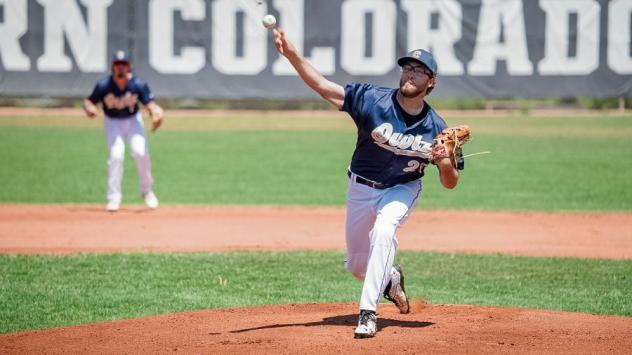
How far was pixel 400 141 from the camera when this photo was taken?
6.71 metres

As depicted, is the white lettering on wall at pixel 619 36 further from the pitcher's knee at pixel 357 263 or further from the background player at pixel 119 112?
the pitcher's knee at pixel 357 263

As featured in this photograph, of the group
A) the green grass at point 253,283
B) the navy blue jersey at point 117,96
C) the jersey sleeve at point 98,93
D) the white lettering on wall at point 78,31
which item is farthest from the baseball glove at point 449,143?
the white lettering on wall at point 78,31

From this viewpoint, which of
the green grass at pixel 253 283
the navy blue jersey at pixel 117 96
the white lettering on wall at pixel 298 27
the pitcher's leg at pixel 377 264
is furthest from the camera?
the white lettering on wall at pixel 298 27

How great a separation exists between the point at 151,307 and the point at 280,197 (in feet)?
28.0

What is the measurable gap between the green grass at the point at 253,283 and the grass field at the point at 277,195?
0.02 metres

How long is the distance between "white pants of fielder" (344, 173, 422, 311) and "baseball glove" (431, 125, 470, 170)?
0.40 metres

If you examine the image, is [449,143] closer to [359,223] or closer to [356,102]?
[356,102]

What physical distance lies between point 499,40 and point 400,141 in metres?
15.6

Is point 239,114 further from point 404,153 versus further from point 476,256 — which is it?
point 404,153

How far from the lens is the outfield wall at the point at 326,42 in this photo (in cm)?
2145

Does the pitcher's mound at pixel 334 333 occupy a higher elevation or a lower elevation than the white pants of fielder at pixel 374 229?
lower

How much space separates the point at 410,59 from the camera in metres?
→ 6.66

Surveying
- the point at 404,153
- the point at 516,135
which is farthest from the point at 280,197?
the point at 516,135

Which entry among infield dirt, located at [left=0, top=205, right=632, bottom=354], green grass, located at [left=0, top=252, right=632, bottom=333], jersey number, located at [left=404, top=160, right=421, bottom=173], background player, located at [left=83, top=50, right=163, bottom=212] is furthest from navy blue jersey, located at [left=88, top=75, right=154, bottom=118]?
jersey number, located at [left=404, top=160, right=421, bottom=173]
